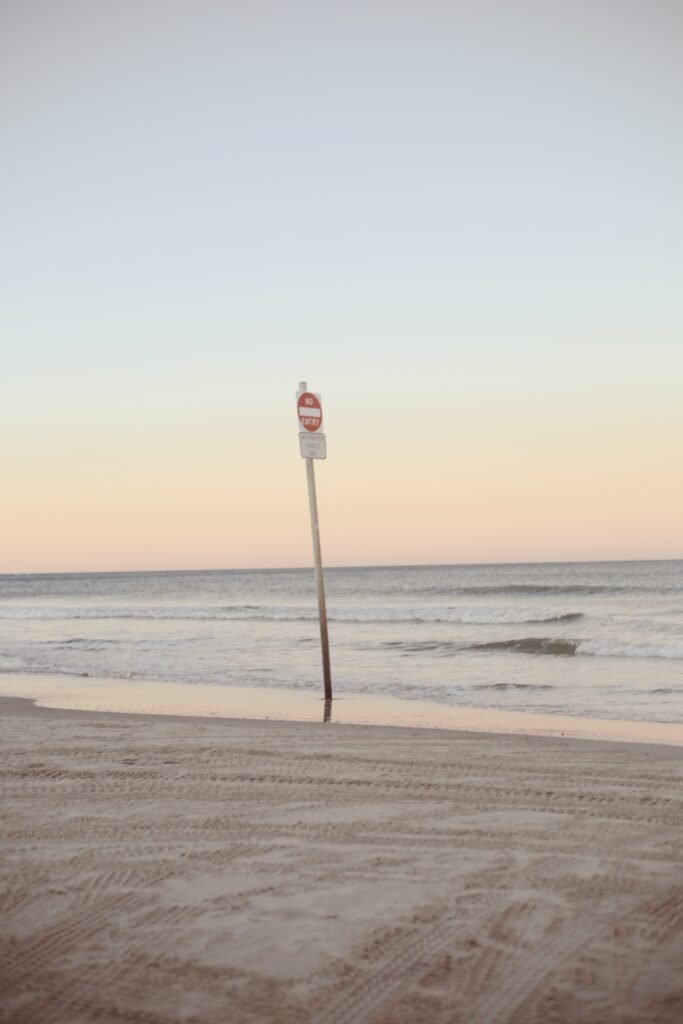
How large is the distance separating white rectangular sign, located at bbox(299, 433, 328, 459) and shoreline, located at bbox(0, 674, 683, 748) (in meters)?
2.88

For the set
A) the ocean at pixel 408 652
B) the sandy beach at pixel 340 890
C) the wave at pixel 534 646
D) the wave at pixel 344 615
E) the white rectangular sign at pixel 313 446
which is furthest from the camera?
the wave at pixel 344 615

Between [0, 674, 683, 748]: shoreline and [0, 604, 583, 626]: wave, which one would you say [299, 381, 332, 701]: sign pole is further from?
[0, 604, 583, 626]: wave

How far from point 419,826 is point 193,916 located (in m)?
1.51

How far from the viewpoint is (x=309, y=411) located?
33.8 feet

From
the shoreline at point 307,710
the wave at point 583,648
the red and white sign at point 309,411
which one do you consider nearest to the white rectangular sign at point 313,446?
the red and white sign at point 309,411

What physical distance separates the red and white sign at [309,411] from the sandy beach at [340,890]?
15.6 feet

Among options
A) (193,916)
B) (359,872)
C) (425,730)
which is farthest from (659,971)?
(425,730)

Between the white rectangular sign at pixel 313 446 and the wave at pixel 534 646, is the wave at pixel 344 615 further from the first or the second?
the white rectangular sign at pixel 313 446

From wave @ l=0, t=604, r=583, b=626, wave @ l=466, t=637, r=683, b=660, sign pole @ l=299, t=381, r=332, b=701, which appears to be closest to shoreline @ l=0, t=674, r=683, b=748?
sign pole @ l=299, t=381, r=332, b=701

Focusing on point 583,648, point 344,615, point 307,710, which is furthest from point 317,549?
point 344,615

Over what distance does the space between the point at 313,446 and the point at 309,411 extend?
0.42m

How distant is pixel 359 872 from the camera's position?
3.91 m

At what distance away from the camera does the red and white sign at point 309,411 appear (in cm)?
1020

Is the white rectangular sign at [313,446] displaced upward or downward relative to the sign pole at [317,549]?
upward
